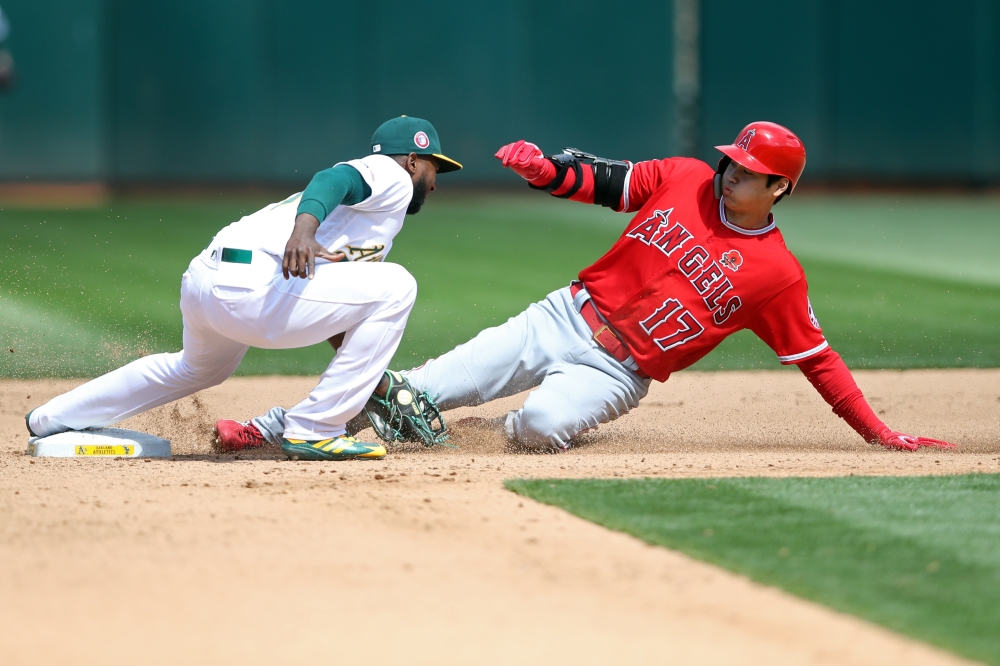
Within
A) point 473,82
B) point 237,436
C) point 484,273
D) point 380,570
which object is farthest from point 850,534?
point 473,82

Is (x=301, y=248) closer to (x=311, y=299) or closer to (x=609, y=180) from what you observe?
(x=311, y=299)

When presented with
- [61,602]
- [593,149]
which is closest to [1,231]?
[593,149]

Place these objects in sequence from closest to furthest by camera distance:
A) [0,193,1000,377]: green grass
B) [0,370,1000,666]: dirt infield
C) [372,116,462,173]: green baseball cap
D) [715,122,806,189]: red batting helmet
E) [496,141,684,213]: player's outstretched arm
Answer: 1. [0,370,1000,666]: dirt infield
2. [372,116,462,173]: green baseball cap
3. [715,122,806,189]: red batting helmet
4. [496,141,684,213]: player's outstretched arm
5. [0,193,1000,377]: green grass

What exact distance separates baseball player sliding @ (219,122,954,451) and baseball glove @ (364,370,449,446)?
3 centimetres

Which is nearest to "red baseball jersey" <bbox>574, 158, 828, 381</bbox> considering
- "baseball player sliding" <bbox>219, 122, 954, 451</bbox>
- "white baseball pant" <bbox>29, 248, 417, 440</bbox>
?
"baseball player sliding" <bbox>219, 122, 954, 451</bbox>

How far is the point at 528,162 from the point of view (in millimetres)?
4355

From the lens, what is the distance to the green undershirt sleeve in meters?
3.67

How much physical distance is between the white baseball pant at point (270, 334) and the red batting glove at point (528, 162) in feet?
2.09

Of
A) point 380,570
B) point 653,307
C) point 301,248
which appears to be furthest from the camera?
point 653,307

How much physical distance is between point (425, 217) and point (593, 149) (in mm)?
3117

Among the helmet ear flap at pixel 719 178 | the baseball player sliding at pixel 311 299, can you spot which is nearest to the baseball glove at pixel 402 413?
the baseball player sliding at pixel 311 299

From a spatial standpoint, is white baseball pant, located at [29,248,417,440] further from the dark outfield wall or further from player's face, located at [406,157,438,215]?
the dark outfield wall

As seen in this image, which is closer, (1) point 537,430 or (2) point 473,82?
(1) point 537,430

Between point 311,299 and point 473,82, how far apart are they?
11.6 metres
